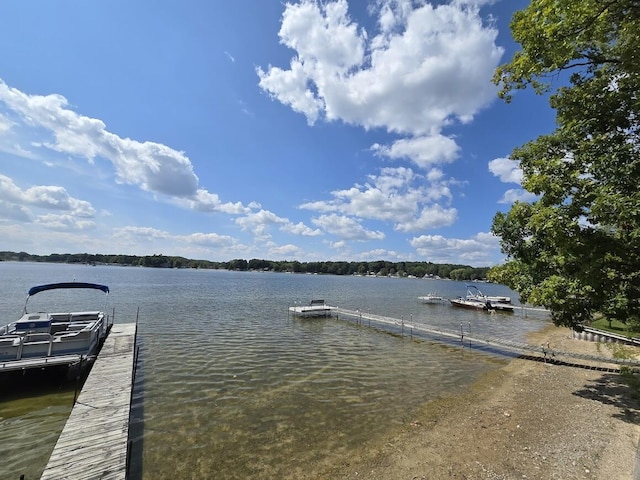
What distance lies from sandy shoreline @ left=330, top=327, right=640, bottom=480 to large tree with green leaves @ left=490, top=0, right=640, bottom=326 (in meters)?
4.25

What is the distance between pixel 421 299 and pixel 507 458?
5537 centimetres

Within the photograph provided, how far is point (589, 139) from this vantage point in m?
8.19

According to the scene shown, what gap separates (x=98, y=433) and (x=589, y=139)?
49.8 feet

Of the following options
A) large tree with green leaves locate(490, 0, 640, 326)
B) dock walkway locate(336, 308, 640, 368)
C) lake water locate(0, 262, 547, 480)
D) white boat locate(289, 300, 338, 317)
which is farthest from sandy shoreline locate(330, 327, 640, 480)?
white boat locate(289, 300, 338, 317)

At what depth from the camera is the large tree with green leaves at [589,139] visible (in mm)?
6348

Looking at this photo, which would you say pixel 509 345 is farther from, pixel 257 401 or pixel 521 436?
pixel 257 401

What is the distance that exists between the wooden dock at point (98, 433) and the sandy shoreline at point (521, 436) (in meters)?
5.46

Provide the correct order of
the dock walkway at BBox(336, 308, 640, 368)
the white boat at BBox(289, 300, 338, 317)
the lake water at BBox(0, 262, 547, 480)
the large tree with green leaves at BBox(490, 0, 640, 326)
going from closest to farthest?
the large tree with green leaves at BBox(490, 0, 640, 326), the lake water at BBox(0, 262, 547, 480), the dock walkway at BBox(336, 308, 640, 368), the white boat at BBox(289, 300, 338, 317)

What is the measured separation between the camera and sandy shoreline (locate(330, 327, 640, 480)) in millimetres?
8086

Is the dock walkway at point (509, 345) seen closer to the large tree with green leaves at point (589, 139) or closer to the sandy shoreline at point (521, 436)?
the sandy shoreline at point (521, 436)

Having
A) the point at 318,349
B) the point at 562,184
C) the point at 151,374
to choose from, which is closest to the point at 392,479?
the point at 562,184

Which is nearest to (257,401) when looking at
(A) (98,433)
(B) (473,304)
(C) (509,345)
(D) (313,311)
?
(A) (98,433)

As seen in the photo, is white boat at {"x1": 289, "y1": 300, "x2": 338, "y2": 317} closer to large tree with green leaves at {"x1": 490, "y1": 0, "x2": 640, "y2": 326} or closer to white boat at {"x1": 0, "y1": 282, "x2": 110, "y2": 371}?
white boat at {"x1": 0, "y1": 282, "x2": 110, "y2": 371}

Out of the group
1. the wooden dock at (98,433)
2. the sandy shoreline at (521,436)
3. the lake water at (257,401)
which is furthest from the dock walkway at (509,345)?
the wooden dock at (98,433)
